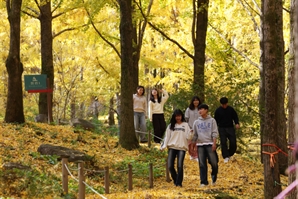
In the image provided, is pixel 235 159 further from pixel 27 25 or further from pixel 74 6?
pixel 27 25

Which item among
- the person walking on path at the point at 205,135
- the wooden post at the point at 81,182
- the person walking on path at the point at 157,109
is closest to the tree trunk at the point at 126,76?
the person walking on path at the point at 157,109

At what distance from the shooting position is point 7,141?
11820 mm

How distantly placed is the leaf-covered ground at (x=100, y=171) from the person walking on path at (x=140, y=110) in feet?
2.75

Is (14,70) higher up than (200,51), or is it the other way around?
(200,51)

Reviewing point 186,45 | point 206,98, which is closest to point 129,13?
point 206,98

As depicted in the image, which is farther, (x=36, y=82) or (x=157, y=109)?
(x=36, y=82)

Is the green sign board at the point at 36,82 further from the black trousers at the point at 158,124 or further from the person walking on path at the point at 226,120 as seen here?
the person walking on path at the point at 226,120

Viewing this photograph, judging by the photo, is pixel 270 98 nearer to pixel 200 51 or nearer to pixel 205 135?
pixel 205 135

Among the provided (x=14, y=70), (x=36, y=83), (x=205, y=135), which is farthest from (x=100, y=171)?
(x=36, y=83)

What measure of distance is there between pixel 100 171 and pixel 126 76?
5.60m

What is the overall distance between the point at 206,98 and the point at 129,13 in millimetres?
4040

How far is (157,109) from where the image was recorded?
1323cm

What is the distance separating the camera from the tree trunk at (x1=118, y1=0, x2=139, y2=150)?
43.2 ft

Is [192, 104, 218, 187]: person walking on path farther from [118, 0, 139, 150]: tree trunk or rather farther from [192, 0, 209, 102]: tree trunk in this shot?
[192, 0, 209, 102]: tree trunk
